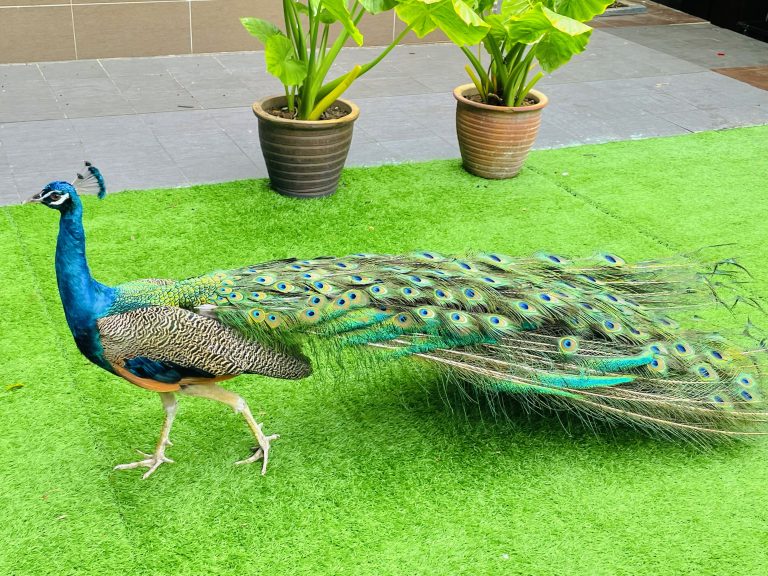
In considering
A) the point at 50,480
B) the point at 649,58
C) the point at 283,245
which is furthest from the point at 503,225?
the point at 649,58

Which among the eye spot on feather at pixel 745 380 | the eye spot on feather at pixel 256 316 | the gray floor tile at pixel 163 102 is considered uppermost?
the eye spot on feather at pixel 256 316

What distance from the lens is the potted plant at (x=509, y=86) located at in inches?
199

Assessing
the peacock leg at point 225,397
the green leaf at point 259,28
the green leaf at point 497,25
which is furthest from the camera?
the green leaf at point 259,28

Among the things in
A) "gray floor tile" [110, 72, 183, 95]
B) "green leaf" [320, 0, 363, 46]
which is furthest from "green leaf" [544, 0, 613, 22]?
"gray floor tile" [110, 72, 183, 95]

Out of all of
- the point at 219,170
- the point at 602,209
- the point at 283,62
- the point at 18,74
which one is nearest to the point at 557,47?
the point at 602,209

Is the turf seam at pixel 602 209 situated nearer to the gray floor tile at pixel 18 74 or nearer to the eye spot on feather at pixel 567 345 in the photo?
the eye spot on feather at pixel 567 345

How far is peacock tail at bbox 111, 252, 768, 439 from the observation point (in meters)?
2.98

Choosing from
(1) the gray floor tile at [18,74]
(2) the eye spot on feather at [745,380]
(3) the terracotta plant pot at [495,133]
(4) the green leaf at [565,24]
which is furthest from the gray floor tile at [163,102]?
(2) the eye spot on feather at [745,380]

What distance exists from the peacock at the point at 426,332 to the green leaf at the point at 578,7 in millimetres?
2279

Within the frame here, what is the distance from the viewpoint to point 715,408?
10.6 ft

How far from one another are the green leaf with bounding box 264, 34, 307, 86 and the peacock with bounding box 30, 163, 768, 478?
2.06 m

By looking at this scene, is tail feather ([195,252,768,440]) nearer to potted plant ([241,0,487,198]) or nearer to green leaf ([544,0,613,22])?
potted plant ([241,0,487,198])

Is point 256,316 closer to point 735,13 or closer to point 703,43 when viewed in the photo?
point 703,43

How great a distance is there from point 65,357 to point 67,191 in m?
1.27
